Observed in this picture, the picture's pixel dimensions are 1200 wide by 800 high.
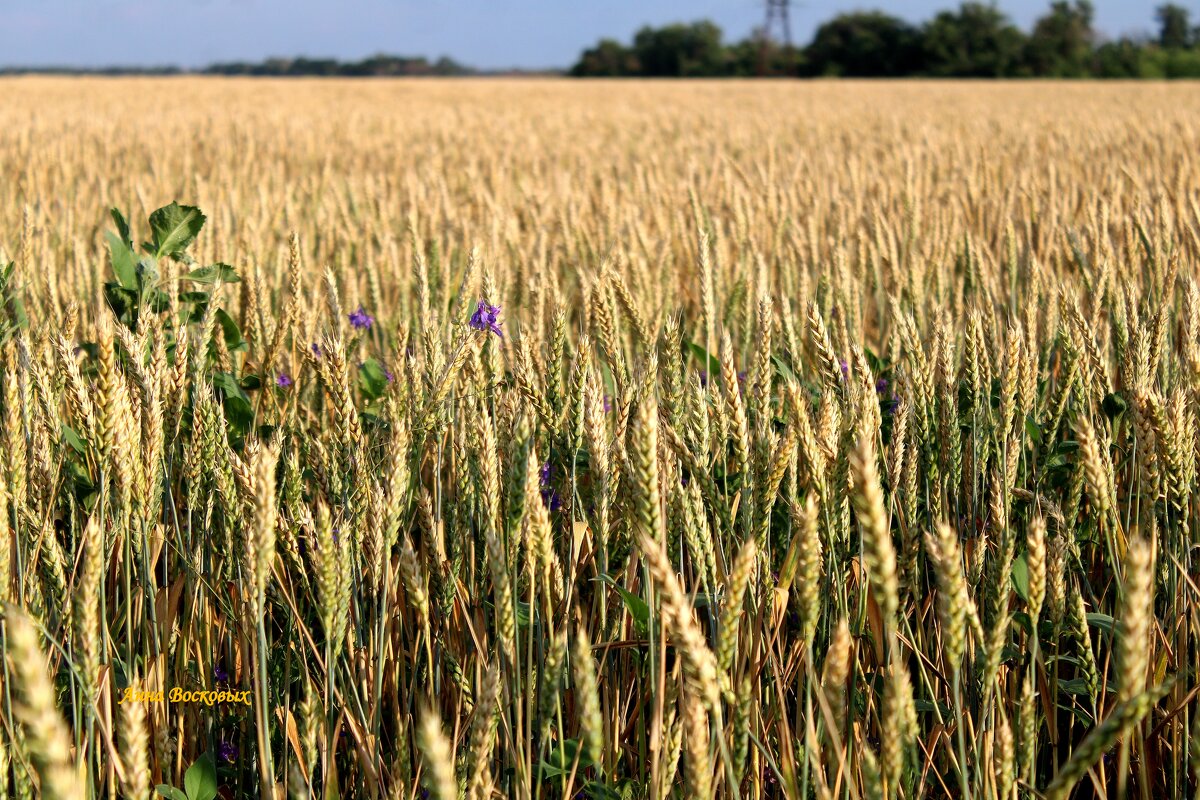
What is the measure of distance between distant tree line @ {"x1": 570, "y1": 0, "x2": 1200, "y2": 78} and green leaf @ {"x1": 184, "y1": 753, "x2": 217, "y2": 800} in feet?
155

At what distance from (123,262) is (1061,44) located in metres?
51.0

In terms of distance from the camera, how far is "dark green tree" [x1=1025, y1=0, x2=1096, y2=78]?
143ft

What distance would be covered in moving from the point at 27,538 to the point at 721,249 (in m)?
1.91

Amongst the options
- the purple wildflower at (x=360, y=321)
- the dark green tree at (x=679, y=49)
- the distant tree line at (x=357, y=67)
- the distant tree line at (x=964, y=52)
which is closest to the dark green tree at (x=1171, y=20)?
the distant tree line at (x=964, y=52)

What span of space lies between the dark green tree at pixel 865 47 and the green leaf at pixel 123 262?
47752mm

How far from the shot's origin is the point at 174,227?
1.94 meters

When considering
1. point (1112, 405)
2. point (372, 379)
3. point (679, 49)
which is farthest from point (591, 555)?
point (679, 49)

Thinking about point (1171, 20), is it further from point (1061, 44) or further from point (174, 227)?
point (174, 227)

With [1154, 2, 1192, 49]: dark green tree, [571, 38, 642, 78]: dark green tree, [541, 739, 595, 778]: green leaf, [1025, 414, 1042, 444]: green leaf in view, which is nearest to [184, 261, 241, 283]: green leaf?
[541, 739, 595, 778]: green leaf

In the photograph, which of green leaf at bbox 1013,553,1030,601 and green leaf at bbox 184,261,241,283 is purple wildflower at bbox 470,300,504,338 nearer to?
green leaf at bbox 184,261,241,283

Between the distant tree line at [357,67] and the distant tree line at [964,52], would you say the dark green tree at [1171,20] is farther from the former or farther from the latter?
the distant tree line at [357,67]

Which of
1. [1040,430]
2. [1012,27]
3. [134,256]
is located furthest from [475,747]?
[1012,27]

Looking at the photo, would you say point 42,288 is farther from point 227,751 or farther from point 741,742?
point 741,742

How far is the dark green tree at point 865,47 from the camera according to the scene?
46031mm
